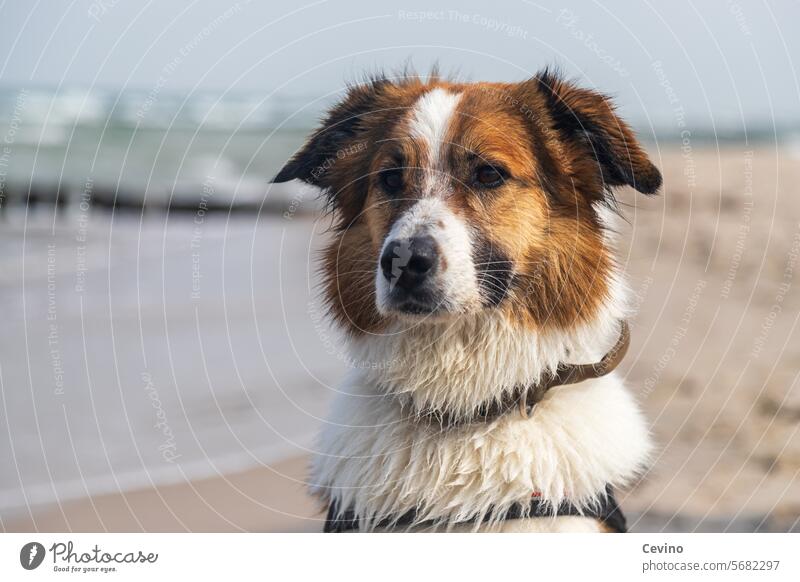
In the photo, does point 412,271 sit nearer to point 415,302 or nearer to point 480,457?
point 415,302

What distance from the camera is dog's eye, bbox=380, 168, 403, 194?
326 centimetres

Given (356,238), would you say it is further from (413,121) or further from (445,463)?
(445,463)

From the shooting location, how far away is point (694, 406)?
22.0ft

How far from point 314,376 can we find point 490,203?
4.36 meters

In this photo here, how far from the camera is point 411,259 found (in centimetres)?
295

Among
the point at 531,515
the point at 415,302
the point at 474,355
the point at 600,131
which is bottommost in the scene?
the point at 531,515

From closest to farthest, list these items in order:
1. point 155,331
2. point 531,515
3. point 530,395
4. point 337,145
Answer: point 531,515 → point 530,395 → point 337,145 → point 155,331

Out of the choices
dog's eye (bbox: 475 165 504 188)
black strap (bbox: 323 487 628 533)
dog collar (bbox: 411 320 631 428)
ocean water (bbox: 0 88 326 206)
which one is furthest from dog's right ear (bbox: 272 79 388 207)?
ocean water (bbox: 0 88 326 206)

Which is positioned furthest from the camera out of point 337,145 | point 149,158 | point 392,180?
point 149,158

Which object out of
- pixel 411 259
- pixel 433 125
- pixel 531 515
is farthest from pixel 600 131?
pixel 531 515
